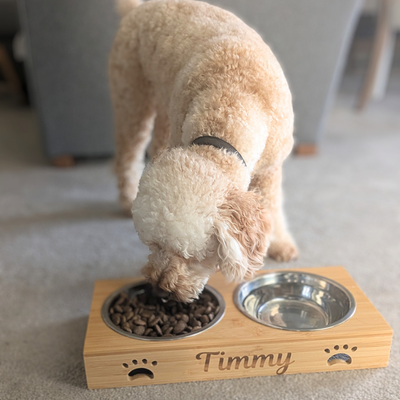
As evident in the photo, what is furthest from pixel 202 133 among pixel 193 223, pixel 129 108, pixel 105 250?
pixel 105 250

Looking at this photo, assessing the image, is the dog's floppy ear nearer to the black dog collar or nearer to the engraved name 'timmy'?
the black dog collar

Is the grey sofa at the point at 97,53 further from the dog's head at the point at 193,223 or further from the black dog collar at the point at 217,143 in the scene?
the dog's head at the point at 193,223

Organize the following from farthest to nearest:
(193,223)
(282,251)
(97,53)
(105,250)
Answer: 1. (97,53)
2. (105,250)
3. (282,251)
4. (193,223)

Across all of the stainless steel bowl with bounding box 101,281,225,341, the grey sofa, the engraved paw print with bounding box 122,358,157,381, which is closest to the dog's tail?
the grey sofa

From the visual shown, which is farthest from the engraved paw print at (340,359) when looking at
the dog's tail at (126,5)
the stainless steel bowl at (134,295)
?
the dog's tail at (126,5)

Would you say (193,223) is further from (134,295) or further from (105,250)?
(105,250)

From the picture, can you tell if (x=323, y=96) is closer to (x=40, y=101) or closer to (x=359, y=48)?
(x=40, y=101)
